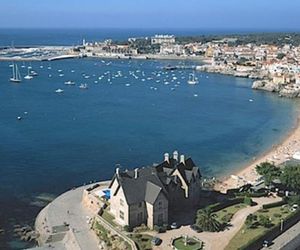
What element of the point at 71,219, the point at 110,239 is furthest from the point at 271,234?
the point at 71,219

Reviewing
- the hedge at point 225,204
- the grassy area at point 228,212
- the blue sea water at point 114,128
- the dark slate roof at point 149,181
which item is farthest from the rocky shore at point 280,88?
the dark slate roof at point 149,181

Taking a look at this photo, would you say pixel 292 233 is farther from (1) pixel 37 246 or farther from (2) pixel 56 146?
(2) pixel 56 146

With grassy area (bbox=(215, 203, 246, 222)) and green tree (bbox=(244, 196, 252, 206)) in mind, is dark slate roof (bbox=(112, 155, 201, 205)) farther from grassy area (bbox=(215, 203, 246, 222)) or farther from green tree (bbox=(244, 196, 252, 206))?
green tree (bbox=(244, 196, 252, 206))

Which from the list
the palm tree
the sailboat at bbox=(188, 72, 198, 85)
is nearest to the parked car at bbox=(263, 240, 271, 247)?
the palm tree

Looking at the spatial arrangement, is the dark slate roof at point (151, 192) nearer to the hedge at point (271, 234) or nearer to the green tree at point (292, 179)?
the hedge at point (271, 234)

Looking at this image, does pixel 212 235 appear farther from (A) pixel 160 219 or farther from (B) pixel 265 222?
(B) pixel 265 222

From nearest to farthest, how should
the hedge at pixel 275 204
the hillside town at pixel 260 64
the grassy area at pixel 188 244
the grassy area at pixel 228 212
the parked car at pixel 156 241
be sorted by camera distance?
the grassy area at pixel 188 244
the parked car at pixel 156 241
the grassy area at pixel 228 212
the hedge at pixel 275 204
the hillside town at pixel 260 64

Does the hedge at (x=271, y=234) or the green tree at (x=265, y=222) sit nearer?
the hedge at (x=271, y=234)
